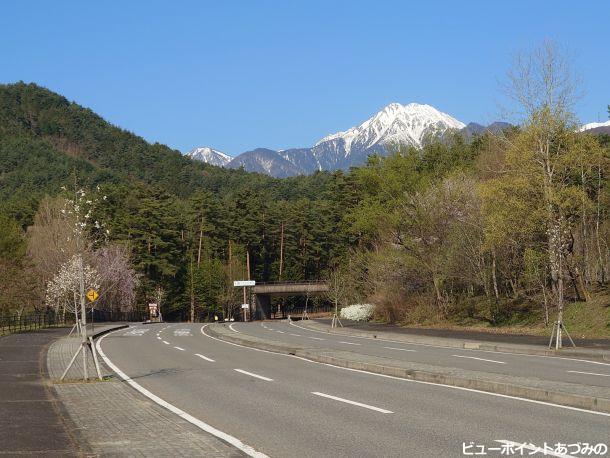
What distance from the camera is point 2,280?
48438mm

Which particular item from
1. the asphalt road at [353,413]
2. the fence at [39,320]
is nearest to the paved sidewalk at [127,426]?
the asphalt road at [353,413]

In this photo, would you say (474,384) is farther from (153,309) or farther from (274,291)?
(274,291)

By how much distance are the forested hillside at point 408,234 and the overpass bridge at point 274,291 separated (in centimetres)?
355

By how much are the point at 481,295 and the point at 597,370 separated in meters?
30.9

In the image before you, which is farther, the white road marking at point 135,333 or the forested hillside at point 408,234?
the white road marking at point 135,333

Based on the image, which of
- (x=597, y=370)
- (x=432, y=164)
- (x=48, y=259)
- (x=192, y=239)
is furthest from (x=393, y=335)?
(x=192, y=239)

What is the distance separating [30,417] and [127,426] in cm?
195

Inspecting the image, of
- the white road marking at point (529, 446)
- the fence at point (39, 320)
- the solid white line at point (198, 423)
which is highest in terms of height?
the fence at point (39, 320)

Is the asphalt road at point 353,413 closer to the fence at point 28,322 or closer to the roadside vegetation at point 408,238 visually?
the roadside vegetation at point 408,238

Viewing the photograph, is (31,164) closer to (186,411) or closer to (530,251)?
(530,251)

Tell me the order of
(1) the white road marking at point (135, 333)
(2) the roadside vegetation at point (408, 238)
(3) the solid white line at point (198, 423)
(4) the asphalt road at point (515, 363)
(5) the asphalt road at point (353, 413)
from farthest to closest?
(1) the white road marking at point (135, 333) < (2) the roadside vegetation at point (408, 238) < (4) the asphalt road at point (515, 363) < (5) the asphalt road at point (353, 413) < (3) the solid white line at point (198, 423)

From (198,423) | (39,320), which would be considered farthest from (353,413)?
(39,320)

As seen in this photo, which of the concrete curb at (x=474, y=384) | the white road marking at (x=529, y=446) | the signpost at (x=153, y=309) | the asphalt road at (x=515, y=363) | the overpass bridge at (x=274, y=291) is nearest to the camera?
the white road marking at (x=529, y=446)

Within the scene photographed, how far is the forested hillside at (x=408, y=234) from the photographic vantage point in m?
34.6
